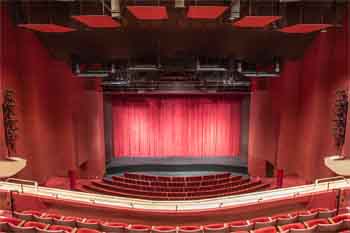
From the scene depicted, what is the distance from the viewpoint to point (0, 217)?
470 cm

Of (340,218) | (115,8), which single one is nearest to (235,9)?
(115,8)

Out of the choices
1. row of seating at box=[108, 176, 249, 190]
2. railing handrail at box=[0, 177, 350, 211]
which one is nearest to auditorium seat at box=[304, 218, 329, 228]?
railing handrail at box=[0, 177, 350, 211]

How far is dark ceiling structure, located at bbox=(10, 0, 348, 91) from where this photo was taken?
613 centimetres

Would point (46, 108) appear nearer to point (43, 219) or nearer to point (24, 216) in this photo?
point (24, 216)

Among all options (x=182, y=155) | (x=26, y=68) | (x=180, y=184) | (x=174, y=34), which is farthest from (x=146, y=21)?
(x=182, y=155)

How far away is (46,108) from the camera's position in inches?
327

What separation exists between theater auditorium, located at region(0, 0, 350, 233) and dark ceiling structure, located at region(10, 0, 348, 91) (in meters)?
0.03

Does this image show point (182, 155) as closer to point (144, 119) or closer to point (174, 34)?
point (144, 119)

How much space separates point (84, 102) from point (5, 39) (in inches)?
183

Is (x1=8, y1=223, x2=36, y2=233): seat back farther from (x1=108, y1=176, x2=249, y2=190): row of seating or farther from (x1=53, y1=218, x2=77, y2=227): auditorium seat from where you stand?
(x1=108, y1=176, x2=249, y2=190): row of seating

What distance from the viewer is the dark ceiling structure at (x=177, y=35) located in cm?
613

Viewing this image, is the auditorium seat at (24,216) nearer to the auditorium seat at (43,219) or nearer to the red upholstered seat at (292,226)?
the auditorium seat at (43,219)

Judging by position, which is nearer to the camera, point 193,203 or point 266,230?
point 266,230

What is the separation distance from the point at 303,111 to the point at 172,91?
609 cm
